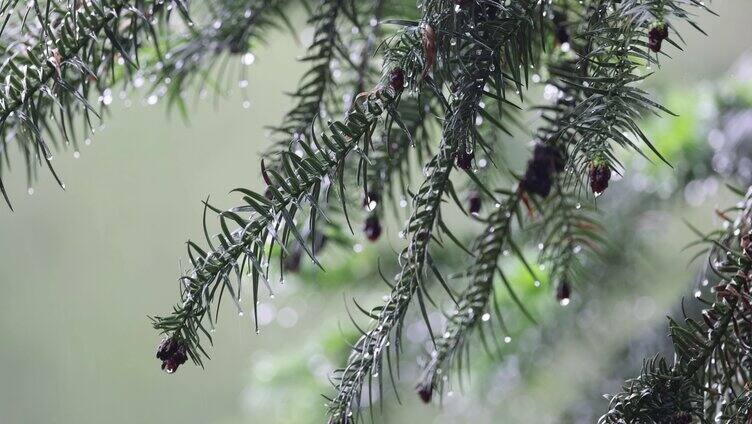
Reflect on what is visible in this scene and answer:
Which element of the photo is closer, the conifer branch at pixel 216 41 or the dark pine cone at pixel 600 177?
the dark pine cone at pixel 600 177

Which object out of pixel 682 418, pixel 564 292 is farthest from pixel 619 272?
pixel 682 418

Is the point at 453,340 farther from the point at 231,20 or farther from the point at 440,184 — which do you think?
the point at 231,20

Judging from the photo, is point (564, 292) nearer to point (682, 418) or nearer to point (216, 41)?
point (682, 418)

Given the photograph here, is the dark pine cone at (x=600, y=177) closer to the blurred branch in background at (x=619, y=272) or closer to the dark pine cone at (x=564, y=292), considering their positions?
the dark pine cone at (x=564, y=292)

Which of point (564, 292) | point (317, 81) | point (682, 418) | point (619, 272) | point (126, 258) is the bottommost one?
point (682, 418)

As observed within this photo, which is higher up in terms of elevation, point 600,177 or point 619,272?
point 619,272

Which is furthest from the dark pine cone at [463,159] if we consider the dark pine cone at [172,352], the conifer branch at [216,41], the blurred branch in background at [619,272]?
the blurred branch in background at [619,272]

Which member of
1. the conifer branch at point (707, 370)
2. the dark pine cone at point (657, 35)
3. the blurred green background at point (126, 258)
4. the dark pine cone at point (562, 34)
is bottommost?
the conifer branch at point (707, 370)
